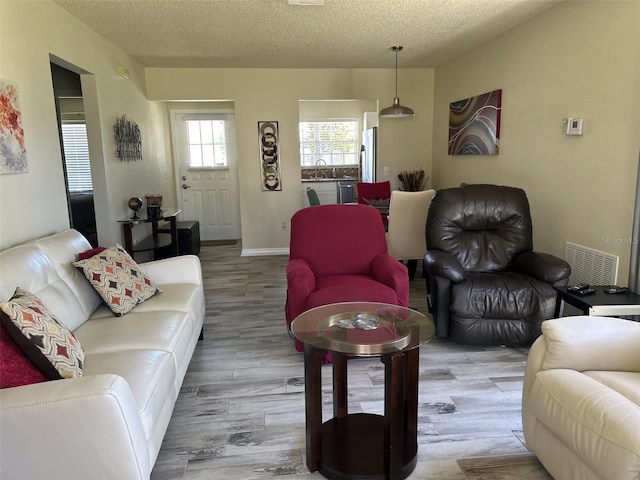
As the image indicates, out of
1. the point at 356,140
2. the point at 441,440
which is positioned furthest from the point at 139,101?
the point at 441,440

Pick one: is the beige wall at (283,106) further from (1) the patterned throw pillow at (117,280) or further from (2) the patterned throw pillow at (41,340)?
(2) the patterned throw pillow at (41,340)

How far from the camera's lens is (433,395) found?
95.9 inches

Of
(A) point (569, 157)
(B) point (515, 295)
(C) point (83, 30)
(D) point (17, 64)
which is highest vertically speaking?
(C) point (83, 30)

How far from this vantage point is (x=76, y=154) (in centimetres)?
501

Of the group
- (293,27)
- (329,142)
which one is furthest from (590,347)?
(329,142)

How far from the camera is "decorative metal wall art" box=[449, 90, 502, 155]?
14.4ft

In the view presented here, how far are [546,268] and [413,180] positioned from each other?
3.32 metres

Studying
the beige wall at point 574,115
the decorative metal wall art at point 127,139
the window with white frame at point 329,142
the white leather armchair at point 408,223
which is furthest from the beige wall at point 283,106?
the window with white frame at point 329,142

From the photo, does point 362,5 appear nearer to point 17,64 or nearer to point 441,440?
point 17,64

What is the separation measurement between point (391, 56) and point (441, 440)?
14.6 ft

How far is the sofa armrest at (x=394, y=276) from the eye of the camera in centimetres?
284

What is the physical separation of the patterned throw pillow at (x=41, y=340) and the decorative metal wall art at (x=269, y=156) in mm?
4389

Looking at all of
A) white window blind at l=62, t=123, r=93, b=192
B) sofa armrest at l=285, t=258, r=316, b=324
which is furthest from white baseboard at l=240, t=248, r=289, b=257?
sofa armrest at l=285, t=258, r=316, b=324

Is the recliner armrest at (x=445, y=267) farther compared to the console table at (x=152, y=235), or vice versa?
the console table at (x=152, y=235)
